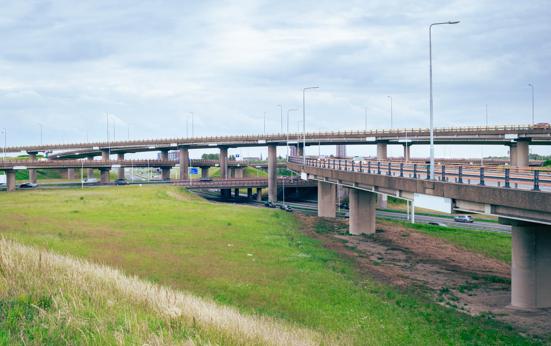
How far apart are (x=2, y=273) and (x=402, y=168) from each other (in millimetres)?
29457

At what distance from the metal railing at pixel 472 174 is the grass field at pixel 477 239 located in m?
12.6

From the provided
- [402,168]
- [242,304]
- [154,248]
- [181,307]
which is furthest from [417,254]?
[181,307]

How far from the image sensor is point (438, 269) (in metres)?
39.1

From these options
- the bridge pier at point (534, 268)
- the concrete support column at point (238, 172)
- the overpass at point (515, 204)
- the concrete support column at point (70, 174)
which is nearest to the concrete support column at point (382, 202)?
the overpass at point (515, 204)

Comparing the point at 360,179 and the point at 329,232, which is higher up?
the point at 360,179

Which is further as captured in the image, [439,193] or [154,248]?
[154,248]

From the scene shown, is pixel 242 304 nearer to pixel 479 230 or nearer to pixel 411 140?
pixel 479 230

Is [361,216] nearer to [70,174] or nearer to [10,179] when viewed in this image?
[10,179]

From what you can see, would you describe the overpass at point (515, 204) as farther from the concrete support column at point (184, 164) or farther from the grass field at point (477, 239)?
the concrete support column at point (184, 164)

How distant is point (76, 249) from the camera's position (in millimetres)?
32375

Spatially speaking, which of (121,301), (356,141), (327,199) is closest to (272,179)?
(356,141)

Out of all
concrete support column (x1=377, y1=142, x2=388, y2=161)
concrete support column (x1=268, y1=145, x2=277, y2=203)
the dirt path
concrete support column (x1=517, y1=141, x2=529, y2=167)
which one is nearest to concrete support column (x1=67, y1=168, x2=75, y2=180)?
concrete support column (x1=268, y1=145, x2=277, y2=203)

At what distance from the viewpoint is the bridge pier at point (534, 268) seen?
90.4 feet

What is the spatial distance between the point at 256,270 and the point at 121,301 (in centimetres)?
1483
